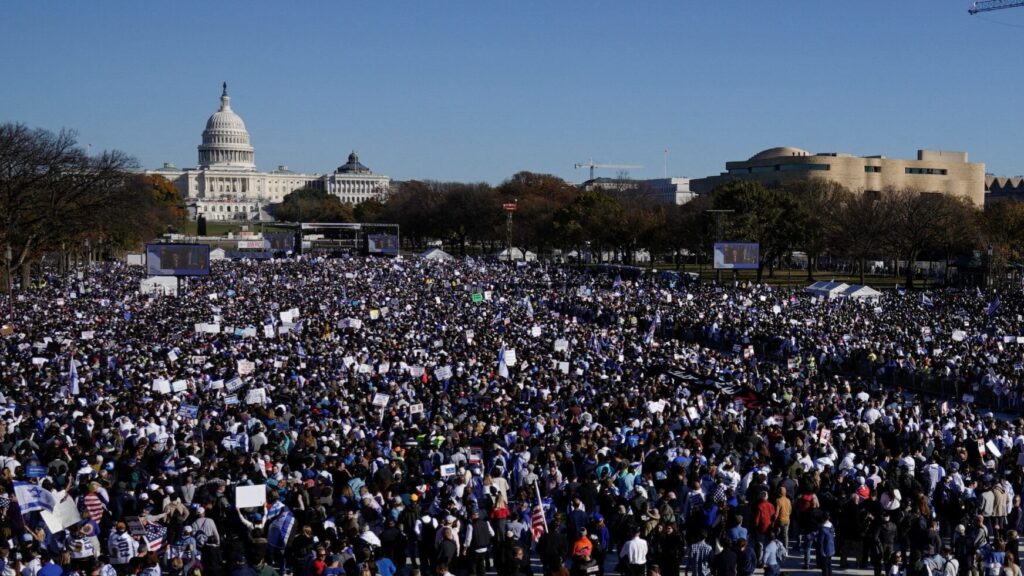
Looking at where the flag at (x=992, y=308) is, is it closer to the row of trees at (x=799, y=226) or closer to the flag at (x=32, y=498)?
the row of trees at (x=799, y=226)

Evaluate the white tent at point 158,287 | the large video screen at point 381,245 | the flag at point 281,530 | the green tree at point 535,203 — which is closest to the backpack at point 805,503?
the flag at point 281,530

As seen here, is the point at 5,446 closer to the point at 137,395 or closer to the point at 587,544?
the point at 137,395

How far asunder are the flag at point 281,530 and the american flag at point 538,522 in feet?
8.53

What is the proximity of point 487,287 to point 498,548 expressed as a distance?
3622 centimetres

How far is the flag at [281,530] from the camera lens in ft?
37.3

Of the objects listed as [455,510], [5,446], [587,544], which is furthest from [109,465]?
[587,544]

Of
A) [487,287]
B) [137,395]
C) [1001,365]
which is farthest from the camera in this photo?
[487,287]

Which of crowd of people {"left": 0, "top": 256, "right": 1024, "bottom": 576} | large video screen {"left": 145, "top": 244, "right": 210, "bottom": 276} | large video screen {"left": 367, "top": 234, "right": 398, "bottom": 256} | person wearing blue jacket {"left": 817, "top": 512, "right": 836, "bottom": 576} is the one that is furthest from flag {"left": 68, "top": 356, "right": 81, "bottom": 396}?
large video screen {"left": 367, "top": 234, "right": 398, "bottom": 256}

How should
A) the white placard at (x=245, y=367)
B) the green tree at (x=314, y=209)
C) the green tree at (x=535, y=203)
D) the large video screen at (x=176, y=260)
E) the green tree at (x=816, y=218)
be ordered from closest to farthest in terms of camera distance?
the white placard at (x=245, y=367) < the large video screen at (x=176, y=260) < the green tree at (x=816, y=218) < the green tree at (x=535, y=203) < the green tree at (x=314, y=209)

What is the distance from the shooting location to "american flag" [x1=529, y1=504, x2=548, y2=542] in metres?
11.7

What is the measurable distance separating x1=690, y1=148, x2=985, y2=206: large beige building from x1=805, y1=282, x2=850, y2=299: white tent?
214ft

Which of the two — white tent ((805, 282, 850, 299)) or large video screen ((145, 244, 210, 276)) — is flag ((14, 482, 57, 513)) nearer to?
large video screen ((145, 244, 210, 276))

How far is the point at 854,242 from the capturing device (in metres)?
60.8

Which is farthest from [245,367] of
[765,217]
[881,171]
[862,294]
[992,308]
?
[881,171]
